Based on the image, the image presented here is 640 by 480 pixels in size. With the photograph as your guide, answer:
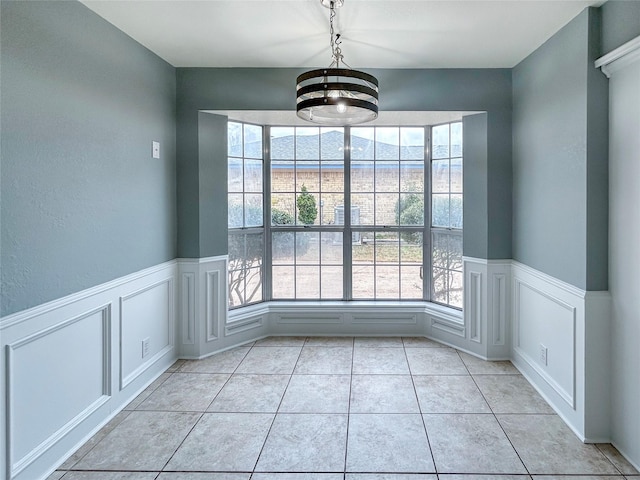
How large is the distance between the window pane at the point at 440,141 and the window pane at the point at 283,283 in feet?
6.48

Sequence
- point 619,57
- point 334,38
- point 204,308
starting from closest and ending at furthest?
point 619,57 → point 334,38 → point 204,308

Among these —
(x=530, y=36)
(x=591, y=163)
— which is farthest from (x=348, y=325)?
(x=530, y=36)

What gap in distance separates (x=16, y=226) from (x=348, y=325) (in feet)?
9.84

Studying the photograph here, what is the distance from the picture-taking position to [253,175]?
4.03 metres

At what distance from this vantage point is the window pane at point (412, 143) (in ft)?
13.4

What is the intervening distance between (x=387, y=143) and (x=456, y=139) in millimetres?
705

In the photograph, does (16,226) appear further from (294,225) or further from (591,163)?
(591,163)

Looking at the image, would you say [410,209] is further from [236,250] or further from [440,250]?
[236,250]

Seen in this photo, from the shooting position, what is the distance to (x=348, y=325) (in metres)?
4.05

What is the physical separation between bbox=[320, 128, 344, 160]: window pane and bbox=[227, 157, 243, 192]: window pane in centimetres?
91

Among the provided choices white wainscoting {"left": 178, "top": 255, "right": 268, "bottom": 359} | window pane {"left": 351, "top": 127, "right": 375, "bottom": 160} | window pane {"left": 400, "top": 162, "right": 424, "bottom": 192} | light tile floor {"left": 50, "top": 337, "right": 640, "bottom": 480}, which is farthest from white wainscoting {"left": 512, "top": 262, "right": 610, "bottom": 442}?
white wainscoting {"left": 178, "top": 255, "right": 268, "bottom": 359}

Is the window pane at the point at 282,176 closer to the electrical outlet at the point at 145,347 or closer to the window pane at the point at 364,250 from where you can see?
the window pane at the point at 364,250

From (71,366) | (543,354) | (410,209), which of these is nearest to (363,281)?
(410,209)

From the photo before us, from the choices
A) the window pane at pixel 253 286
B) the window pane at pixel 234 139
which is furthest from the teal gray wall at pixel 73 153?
the window pane at pixel 253 286
